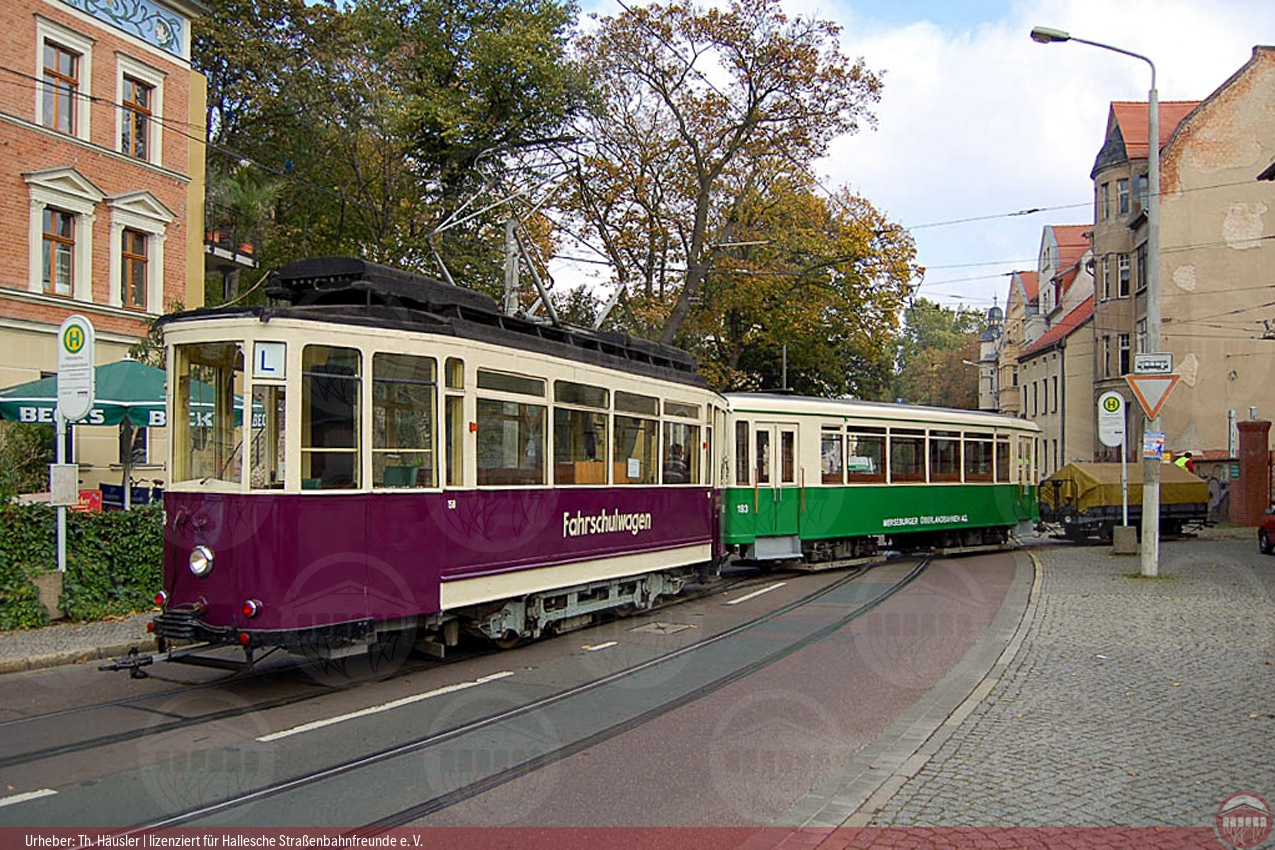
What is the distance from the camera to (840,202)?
28875mm

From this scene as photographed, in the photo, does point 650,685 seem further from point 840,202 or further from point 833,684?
point 840,202

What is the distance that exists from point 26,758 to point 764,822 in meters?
4.55

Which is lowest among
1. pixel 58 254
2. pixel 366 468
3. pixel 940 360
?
pixel 366 468

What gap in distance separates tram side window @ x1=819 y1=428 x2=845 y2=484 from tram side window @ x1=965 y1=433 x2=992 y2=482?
446cm

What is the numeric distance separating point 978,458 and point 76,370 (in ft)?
56.3

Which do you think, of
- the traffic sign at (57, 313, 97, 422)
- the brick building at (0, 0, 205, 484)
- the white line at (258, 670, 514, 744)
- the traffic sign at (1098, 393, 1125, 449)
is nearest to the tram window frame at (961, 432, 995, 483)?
the traffic sign at (1098, 393, 1125, 449)

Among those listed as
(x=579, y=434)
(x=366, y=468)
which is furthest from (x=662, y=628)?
(x=366, y=468)

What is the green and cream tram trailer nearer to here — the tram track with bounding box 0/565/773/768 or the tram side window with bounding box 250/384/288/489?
the tram track with bounding box 0/565/773/768

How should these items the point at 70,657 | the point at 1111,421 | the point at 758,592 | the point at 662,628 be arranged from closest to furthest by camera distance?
the point at 70,657 → the point at 662,628 → the point at 758,592 → the point at 1111,421

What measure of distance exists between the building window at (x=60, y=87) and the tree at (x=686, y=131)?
10680mm

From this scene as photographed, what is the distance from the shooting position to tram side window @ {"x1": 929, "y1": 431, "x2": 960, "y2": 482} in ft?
69.0

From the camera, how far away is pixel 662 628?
12219 mm

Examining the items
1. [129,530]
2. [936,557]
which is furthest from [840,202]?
[129,530]

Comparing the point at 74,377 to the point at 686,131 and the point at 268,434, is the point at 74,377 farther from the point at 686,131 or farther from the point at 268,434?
the point at 686,131
